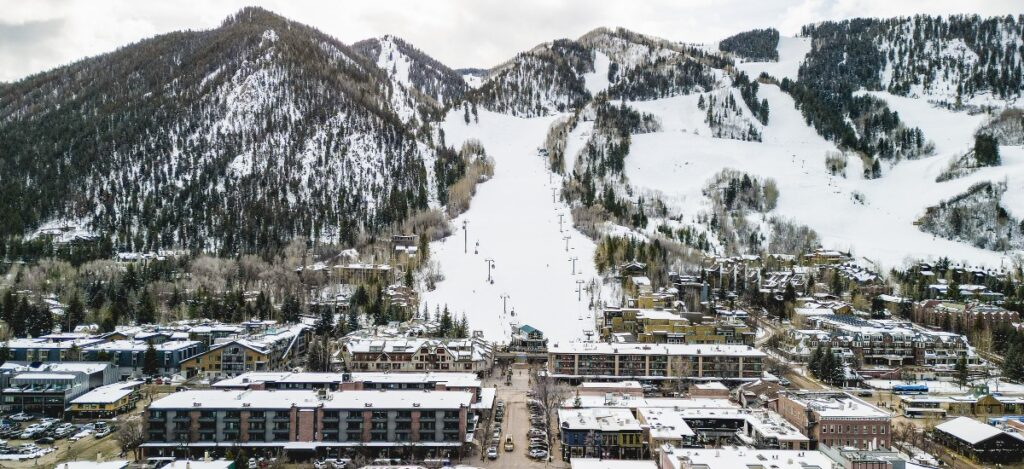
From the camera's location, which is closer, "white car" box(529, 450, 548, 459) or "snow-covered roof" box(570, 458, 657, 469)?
"snow-covered roof" box(570, 458, 657, 469)

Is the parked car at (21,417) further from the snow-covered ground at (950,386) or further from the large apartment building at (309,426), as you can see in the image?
the snow-covered ground at (950,386)

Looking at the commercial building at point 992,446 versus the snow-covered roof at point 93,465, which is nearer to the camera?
the snow-covered roof at point 93,465

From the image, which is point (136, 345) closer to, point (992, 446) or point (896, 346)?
point (992, 446)

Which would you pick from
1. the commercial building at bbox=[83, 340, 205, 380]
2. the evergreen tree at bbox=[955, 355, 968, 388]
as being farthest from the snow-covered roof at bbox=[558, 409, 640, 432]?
the commercial building at bbox=[83, 340, 205, 380]

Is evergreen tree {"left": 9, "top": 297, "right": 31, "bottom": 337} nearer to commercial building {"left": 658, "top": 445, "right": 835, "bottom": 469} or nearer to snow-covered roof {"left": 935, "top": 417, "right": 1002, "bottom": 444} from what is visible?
commercial building {"left": 658, "top": 445, "right": 835, "bottom": 469}

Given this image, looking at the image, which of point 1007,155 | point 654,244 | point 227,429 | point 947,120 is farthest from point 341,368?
point 947,120

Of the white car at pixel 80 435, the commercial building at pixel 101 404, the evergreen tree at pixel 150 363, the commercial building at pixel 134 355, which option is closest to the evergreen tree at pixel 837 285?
the commercial building at pixel 134 355

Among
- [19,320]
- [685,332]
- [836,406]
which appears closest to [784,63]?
[685,332]
